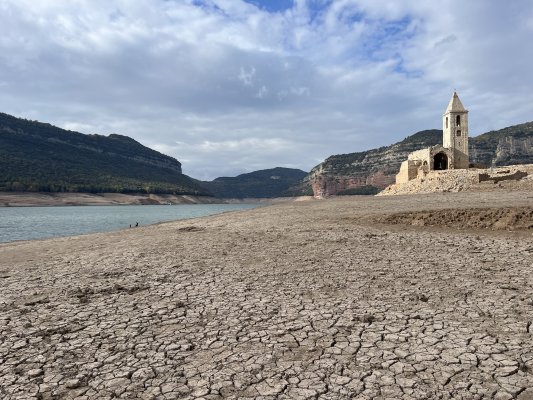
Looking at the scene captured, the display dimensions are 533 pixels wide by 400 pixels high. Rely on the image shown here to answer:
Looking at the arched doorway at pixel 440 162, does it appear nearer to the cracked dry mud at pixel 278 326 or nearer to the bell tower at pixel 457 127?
the bell tower at pixel 457 127

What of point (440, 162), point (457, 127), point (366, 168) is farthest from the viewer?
point (366, 168)

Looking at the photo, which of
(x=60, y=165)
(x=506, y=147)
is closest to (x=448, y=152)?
(x=506, y=147)

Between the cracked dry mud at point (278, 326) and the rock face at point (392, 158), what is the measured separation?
93.3 m

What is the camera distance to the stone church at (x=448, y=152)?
185 feet

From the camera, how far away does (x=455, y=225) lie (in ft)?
55.9

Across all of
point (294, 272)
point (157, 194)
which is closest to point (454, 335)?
point (294, 272)

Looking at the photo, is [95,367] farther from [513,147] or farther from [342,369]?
[513,147]

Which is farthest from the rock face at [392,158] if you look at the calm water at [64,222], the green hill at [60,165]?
the calm water at [64,222]

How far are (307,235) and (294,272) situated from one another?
6705 mm

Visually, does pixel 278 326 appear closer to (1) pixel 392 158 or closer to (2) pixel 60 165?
(1) pixel 392 158

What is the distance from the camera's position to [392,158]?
456ft

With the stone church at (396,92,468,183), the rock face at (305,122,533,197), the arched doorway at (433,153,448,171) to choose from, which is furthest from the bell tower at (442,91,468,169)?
the rock face at (305,122,533,197)

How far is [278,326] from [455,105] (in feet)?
Answer: 212

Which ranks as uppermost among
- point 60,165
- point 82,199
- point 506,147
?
point 60,165
